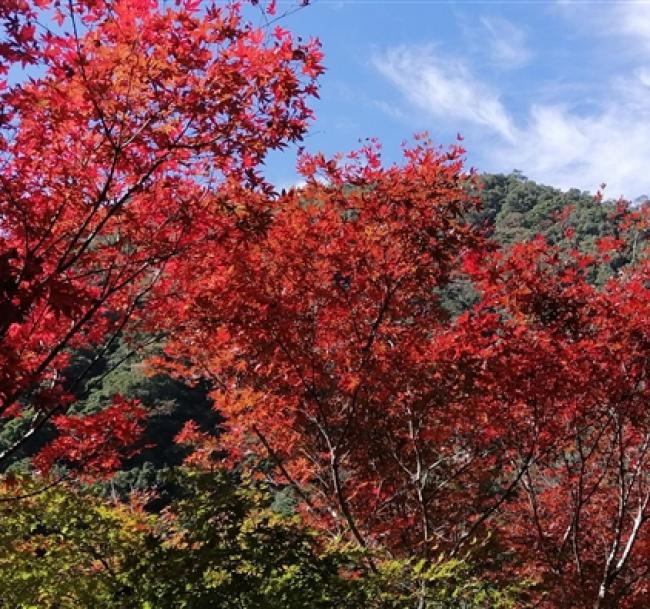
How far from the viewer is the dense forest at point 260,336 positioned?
450 centimetres

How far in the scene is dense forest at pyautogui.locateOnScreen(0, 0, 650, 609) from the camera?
177 inches

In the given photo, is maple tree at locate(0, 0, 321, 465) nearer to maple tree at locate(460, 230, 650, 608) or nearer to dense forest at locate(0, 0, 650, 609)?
dense forest at locate(0, 0, 650, 609)

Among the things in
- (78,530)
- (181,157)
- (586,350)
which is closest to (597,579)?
(586,350)

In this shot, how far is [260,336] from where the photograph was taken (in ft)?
24.2

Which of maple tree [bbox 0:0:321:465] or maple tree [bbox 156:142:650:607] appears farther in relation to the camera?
maple tree [bbox 156:142:650:607]

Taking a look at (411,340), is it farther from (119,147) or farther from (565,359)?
(119,147)

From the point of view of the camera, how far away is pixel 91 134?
15.6 feet

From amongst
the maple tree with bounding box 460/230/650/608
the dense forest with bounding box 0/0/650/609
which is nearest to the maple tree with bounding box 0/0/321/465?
the dense forest with bounding box 0/0/650/609

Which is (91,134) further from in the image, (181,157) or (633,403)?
(633,403)

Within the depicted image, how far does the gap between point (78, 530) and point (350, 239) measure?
416cm

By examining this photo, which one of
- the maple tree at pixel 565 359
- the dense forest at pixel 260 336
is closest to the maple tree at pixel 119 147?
the dense forest at pixel 260 336

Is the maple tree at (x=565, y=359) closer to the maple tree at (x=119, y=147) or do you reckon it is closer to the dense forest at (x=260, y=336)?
the dense forest at (x=260, y=336)

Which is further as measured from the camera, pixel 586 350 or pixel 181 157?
pixel 586 350

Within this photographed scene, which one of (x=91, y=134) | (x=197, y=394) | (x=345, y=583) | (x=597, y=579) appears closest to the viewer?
(x=91, y=134)
